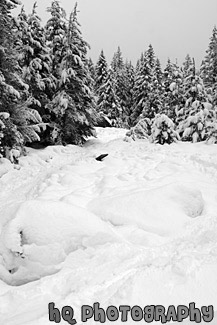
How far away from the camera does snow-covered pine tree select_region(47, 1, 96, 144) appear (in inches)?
720

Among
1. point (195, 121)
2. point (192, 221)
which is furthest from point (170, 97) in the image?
point (192, 221)

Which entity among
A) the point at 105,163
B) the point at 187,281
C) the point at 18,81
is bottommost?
the point at 105,163

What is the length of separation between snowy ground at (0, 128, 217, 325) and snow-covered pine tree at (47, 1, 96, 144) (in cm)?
987

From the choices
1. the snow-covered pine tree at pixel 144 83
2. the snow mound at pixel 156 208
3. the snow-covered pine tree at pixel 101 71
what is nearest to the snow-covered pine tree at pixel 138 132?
the snow mound at pixel 156 208

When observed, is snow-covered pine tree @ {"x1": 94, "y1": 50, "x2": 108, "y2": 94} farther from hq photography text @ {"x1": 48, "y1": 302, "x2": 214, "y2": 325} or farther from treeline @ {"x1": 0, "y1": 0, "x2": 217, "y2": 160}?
hq photography text @ {"x1": 48, "y1": 302, "x2": 214, "y2": 325}

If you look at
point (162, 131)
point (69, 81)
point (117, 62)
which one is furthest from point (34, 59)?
point (117, 62)

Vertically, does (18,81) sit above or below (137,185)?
above

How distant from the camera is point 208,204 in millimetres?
6859

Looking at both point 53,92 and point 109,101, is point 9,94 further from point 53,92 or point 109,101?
point 109,101

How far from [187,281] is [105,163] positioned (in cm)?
926

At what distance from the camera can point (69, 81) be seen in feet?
60.1

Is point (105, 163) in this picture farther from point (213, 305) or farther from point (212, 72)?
point (212, 72)

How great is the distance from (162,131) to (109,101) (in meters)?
24.9

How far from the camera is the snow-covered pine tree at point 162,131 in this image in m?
15.4
